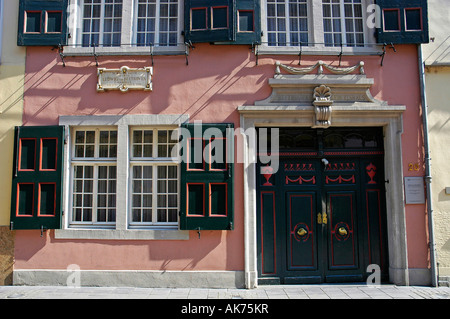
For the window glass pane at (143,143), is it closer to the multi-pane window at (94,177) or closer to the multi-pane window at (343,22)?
the multi-pane window at (94,177)

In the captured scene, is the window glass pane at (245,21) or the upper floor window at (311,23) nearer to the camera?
the window glass pane at (245,21)

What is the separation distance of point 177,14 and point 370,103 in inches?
157

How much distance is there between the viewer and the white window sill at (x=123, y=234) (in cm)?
663

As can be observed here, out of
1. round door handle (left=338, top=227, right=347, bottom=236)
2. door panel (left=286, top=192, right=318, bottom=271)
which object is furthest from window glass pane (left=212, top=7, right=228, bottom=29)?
round door handle (left=338, top=227, right=347, bottom=236)

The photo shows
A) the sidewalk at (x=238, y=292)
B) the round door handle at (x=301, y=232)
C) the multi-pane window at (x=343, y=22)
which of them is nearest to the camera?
the sidewalk at (x=238, y=292)

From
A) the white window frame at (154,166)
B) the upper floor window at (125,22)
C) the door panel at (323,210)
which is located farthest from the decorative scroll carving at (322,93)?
the upper floor window at (125,22)

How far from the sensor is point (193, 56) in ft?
22.9

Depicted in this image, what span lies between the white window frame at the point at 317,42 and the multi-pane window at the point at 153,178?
2485 mm

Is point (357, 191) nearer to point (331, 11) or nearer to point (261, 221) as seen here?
point (261, 221)

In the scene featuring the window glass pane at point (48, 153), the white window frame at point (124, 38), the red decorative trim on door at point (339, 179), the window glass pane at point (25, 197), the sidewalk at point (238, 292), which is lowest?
the sidewalk at point (238, 292)

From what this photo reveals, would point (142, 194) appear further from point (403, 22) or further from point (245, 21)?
point (403, 22)

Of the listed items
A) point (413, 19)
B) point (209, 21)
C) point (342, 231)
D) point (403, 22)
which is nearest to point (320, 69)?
point (403, 22)

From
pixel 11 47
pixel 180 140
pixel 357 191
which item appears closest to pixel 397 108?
pixel 357 191

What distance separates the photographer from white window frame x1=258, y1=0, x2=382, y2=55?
6949 mm
